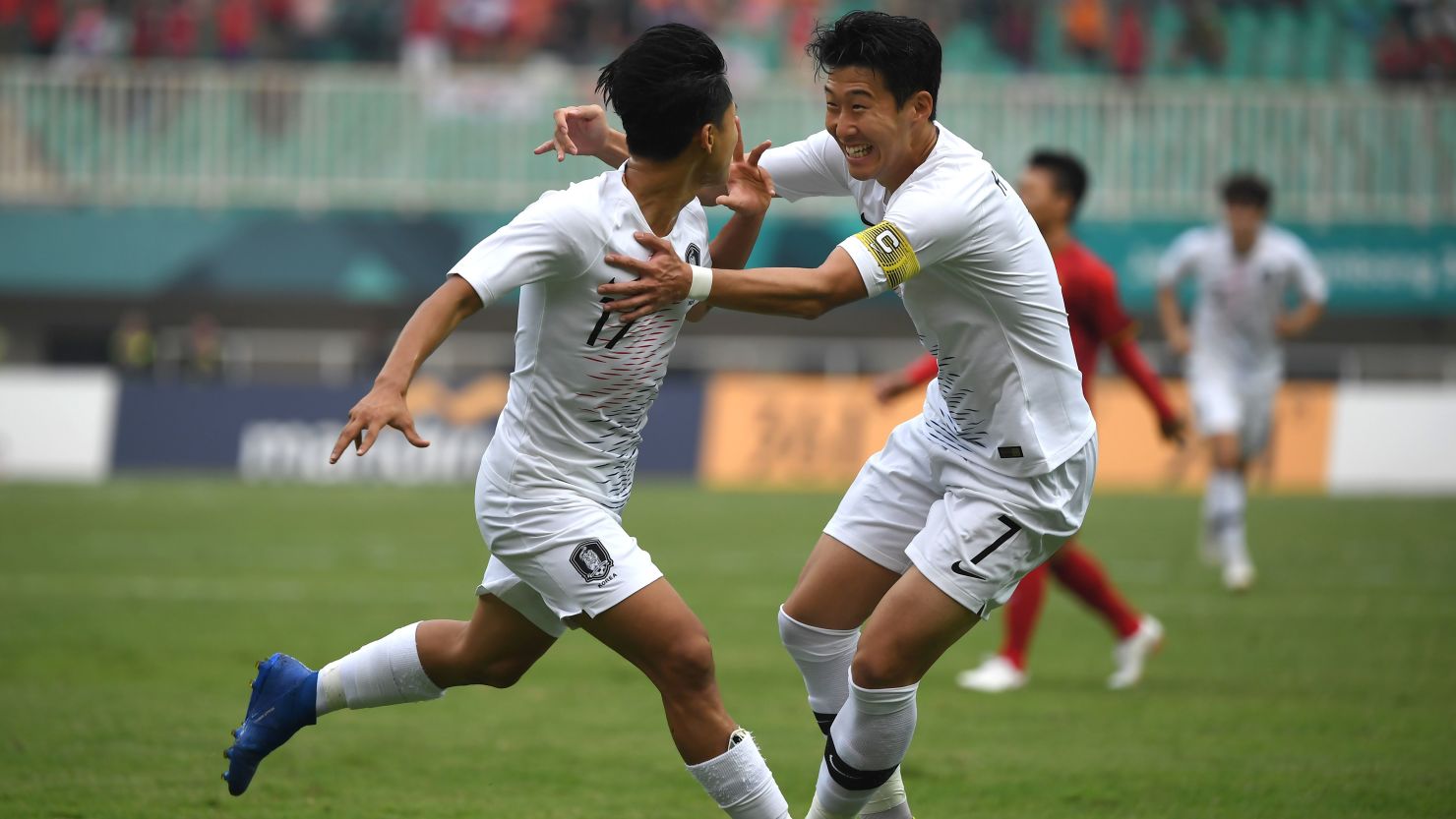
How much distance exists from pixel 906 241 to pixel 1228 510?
8.20m

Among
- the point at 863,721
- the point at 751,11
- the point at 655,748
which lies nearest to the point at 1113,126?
the point at 751,11

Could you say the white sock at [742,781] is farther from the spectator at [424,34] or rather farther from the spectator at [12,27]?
the spectator at [12,27]

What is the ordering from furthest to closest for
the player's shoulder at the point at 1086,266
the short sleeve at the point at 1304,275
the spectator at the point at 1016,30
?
the spectator at the point at 1016,30 → the short sleeve at the point at 1304,275 → the player's shoulder at the point at 1086,266

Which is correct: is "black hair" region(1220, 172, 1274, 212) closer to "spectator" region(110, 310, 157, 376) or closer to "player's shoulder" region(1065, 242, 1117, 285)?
"player's shoulder" region(1065, 242, 1117, 285)

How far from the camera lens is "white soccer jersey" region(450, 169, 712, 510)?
4.45 meters

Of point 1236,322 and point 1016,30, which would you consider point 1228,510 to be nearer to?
point 1236,322

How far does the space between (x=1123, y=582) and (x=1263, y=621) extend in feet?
6.08

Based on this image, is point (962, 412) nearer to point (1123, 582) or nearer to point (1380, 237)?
point (1123, 582)

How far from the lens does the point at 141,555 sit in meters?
13.8

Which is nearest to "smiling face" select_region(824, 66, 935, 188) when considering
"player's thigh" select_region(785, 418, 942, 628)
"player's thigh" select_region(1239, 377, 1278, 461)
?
"player's thigh" select_region(785, 418, 942, 628)

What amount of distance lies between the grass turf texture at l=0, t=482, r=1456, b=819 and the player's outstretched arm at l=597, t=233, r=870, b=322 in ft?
6.93

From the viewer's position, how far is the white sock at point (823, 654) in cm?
535

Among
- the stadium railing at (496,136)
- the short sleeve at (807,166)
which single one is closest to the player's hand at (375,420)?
the short sleeve at (807,166)

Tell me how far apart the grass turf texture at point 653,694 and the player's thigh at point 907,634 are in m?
1.12
